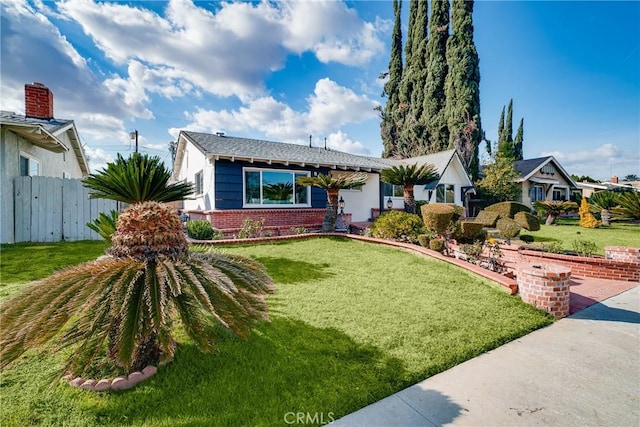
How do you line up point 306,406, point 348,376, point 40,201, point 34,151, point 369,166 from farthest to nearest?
point 369,166
point 34,151
point 40,201
point 348,376
point 306,406

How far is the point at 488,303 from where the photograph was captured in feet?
15.9

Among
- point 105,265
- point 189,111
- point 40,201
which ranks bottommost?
point 105,265

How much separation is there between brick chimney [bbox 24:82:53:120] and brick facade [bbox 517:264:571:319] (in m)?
17.7

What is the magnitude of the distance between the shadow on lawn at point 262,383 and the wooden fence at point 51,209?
9099 millimetres

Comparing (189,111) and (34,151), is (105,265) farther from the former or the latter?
(189,111)

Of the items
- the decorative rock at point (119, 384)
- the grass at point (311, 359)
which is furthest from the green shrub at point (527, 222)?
the decorative rock at point (119, 384)

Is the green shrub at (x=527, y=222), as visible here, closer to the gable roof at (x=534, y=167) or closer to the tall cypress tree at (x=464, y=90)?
the tall cypress tree at (x=464, y=90)

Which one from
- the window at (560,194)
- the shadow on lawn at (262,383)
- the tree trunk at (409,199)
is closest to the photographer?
the shadow on lawn at (262,383)

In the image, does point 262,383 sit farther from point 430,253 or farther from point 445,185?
point 445,185

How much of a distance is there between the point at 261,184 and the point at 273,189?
2.05ft

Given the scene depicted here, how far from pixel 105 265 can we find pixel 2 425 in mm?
1354

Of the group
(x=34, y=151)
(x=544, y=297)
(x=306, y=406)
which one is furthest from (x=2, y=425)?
(x=34, y=151)

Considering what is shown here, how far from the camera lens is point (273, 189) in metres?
12.9

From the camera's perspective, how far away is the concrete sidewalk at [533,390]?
2387 millimetres
